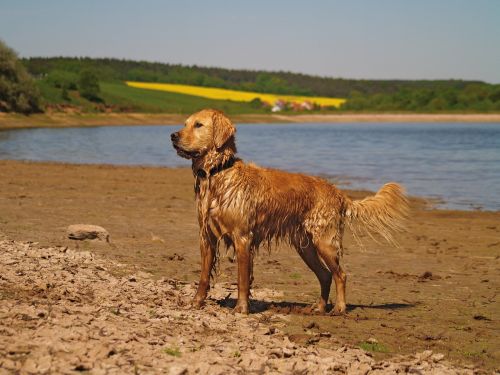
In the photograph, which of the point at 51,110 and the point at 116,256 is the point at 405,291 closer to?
the point at 116,256

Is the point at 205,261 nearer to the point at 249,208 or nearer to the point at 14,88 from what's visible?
the point at 249,208

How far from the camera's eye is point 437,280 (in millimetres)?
10789

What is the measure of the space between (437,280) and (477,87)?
13444cm

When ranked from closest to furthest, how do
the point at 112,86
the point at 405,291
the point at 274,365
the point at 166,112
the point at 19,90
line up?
Result: the point at 274,365
the point at 405,291
the point at 19,90
the point at 166,112
the point at 112,86

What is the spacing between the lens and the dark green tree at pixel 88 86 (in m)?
93.7

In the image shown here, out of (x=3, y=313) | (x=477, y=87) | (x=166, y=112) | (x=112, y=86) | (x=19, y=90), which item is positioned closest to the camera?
(x=3, y=313)

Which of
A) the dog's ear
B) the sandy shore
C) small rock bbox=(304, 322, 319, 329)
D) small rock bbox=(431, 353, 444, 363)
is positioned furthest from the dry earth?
the sandy shore

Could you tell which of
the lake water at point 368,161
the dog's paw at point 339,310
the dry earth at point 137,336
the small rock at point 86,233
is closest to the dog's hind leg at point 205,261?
the dry earth at point 137,336

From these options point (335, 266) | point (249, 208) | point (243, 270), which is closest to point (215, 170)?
point (249, 208)

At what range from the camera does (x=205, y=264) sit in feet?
26.2

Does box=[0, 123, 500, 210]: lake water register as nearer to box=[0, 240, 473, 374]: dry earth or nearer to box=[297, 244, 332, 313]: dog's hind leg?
box=[297, 244, 332, 313]: dog's hind leg

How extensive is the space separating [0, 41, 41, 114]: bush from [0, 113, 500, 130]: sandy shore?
1.41 metres

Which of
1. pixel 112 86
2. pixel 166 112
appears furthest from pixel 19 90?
pixel 112 86

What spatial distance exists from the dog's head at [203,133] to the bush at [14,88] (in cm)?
6726
